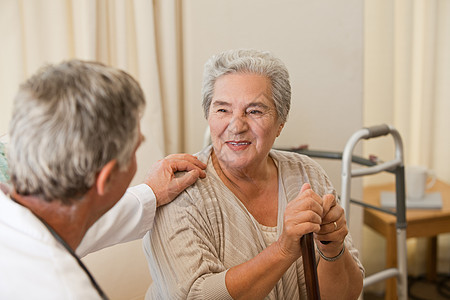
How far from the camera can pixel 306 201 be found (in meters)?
1.15

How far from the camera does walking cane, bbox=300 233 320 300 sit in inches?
44.8

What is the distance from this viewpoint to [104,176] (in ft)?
2.75

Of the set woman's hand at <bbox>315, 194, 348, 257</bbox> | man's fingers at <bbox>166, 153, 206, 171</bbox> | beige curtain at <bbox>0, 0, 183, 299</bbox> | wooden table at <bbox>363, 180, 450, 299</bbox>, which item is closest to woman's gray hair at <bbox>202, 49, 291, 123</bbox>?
man's fingers at <bbox>166, 153, 206, 171</bbox>

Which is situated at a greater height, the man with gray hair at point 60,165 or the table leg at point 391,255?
the man with gray hair at point 60,165

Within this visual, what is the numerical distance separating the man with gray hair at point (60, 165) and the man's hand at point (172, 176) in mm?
391

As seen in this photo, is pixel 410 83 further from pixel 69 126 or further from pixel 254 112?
pixel 69 126

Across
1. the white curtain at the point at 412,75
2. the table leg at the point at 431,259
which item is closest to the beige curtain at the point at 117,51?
the white curtain at the point at 412,75

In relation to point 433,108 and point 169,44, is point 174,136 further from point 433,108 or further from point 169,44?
point 433,108

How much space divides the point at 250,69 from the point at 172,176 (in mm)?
374

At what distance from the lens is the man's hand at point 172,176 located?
1.30m

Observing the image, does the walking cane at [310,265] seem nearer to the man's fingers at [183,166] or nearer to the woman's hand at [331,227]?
the woman's hand at [331,227]

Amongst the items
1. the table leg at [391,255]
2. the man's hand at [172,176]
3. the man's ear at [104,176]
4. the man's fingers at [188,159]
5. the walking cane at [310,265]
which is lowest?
the table leg at [391,255]

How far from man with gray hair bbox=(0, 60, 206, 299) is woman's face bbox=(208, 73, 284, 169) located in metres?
0.47

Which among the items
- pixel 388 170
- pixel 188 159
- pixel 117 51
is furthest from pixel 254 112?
pixel 117 51
